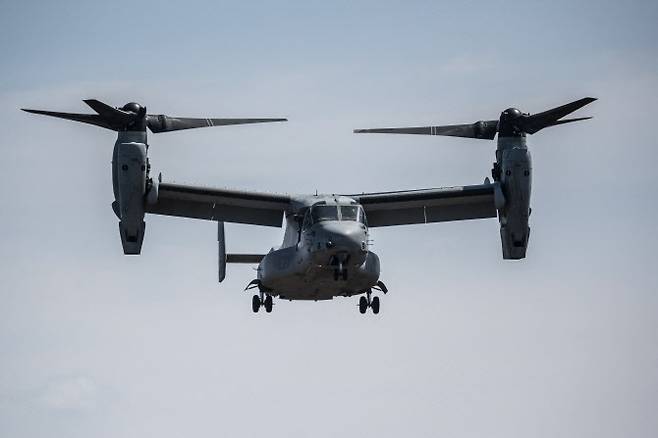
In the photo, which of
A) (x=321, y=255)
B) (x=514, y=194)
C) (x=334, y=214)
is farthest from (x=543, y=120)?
(x=321, y=255)

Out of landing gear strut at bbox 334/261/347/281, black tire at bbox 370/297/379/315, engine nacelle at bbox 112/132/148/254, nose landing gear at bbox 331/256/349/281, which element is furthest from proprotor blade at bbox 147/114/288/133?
black tire at bbox 370/297/379/315

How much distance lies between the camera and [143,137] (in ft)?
133

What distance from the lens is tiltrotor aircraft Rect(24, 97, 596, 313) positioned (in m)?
39.7

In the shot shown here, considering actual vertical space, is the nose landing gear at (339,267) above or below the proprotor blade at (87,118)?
below

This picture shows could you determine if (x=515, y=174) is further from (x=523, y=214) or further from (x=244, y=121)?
(x=244, y=121)

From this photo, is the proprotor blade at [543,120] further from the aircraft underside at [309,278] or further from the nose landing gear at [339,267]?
the nose landing gear at [339,267]

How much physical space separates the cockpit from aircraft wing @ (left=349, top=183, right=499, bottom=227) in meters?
2.50

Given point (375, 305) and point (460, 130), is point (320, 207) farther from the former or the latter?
point (460, 130)

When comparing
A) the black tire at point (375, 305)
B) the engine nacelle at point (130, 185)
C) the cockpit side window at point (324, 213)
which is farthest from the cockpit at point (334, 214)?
the engine nacelle at point (130, 185)

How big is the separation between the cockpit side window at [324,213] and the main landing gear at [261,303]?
392 cm

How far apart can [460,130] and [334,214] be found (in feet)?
18.7

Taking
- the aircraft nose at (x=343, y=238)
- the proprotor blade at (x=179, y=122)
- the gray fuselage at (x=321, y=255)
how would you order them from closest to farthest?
the aircraft nose at (x=343, y=238)
the gray fuselage at (x=321, y=255)
the proprotor blade at (x=179, y=122)

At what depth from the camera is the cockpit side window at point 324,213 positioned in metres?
40.4

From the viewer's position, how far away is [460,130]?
44.5 meters
